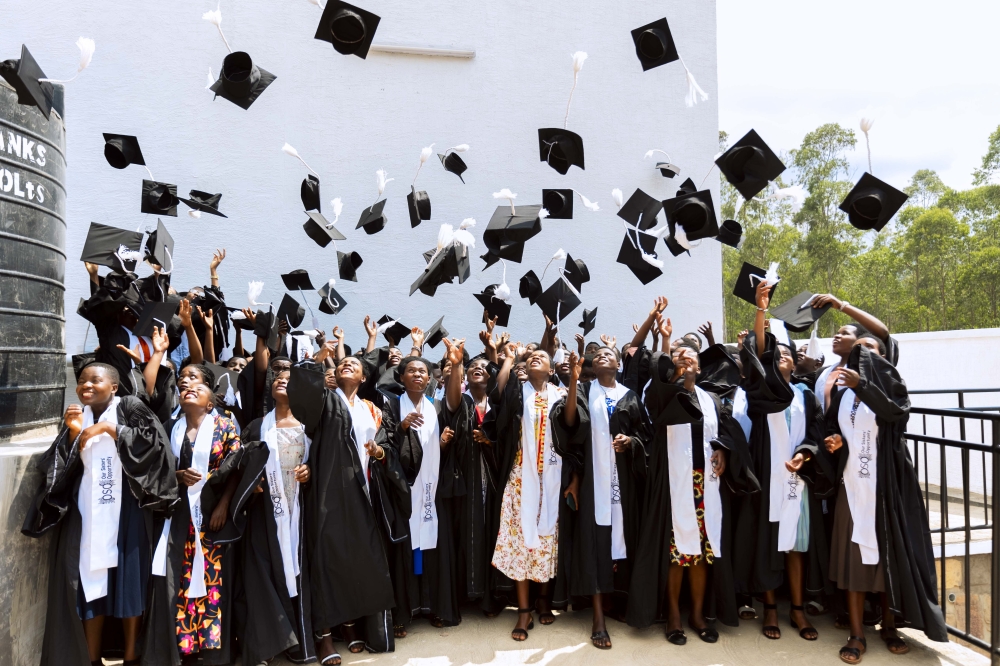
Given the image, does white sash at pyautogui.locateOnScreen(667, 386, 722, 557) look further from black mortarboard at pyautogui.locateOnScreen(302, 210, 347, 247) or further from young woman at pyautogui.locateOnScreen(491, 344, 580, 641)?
black mortarboard at pyautogui.locateOnScreen(302, 210, 347, 247)

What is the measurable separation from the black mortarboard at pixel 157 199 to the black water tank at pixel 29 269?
4.90ft

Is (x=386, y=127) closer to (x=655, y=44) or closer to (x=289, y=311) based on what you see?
(x=289, y=311)

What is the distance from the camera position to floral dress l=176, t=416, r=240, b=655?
4199 millimetres

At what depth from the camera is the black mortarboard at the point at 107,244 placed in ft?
16.3

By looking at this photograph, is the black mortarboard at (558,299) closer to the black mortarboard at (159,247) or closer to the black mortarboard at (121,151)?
the black mortarboard at (159,247)

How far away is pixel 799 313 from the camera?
5.20m

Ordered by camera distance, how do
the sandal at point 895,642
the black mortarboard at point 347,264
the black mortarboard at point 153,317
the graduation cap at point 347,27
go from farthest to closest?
the black mortarboard at point 347,264, the graduation cap at point 347,27, the black mortarboard at point 153,317, the sandal at point 895,642

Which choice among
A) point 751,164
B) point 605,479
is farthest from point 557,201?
point 605,479

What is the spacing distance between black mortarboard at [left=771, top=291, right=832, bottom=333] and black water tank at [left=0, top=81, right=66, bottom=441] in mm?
4782

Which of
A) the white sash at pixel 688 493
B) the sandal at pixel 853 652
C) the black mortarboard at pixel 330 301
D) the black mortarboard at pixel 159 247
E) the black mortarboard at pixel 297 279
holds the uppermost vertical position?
the black mortarboard at pixel 159 247

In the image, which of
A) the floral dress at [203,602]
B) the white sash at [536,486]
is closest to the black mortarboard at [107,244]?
the floral dress at [203,602]

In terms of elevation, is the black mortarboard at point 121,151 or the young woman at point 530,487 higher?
the black mortarboard at point 121,151

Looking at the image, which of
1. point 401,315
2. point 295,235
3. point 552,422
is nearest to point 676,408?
point 552,422

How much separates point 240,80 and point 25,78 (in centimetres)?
155
